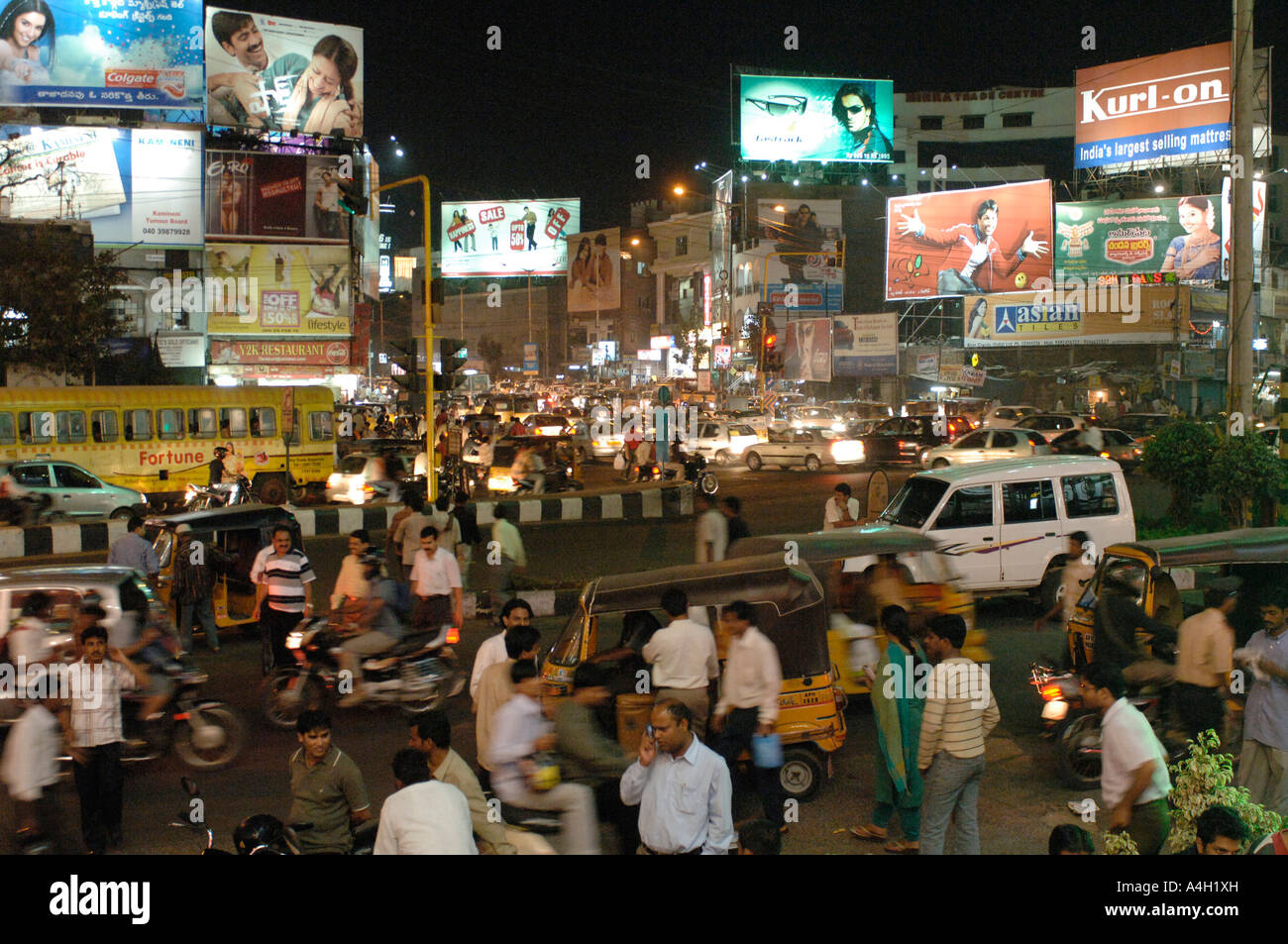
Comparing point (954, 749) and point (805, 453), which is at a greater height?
point (954, 749)

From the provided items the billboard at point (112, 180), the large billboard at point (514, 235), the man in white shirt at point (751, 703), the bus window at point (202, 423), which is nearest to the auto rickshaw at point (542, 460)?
the bus window at point (202, 423)

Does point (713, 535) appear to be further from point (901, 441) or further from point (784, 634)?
point (901, 441)

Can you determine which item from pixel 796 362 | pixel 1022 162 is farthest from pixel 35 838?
pixel 1022 162

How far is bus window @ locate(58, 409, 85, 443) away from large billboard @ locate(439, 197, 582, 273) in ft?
140

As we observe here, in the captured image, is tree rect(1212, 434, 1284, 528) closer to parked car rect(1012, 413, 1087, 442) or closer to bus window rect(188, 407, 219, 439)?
parked car rect(1012, 413, 1087, 442)

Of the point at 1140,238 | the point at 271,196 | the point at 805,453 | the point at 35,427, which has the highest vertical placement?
the point at 271,196

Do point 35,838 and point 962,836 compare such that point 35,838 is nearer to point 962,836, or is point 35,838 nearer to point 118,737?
point 118,737

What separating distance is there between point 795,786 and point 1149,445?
10.8 m

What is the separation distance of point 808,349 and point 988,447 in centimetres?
2904

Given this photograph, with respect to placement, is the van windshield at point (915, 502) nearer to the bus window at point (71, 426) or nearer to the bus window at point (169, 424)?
the bus window at point (169, 424)

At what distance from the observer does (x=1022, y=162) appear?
231ft

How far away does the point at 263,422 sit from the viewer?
88.2 feet

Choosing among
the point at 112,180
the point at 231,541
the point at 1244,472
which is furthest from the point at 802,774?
the point at 112,180

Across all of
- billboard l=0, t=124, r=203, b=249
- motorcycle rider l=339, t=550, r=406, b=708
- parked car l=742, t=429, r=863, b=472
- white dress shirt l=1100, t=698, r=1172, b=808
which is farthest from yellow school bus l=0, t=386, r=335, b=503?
billboard l=0, t=124, r=203, b=249
